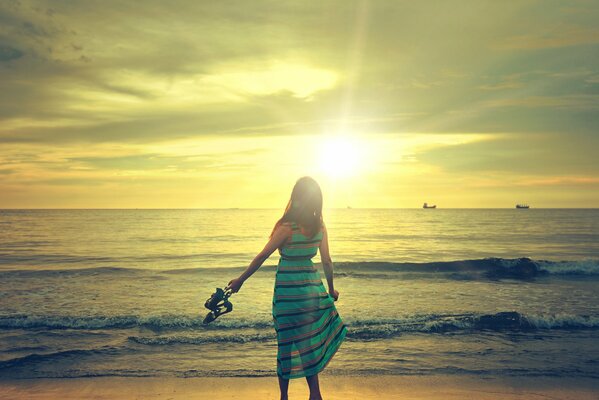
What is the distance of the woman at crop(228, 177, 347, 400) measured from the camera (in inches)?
174

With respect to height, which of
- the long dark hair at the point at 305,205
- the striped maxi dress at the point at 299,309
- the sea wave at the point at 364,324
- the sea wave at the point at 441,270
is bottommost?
the sea wave at the point at 441,270

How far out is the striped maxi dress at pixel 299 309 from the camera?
454cm

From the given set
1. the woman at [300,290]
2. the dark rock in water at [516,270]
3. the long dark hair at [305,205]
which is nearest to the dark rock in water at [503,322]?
the woman at [300,290]

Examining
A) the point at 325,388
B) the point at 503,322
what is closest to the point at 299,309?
the point at 325,388

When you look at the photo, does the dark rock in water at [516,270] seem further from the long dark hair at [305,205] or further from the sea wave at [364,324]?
the long dark hair at [305,205]

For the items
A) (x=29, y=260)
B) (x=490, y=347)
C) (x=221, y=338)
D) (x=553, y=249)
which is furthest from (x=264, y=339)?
(x=553, y=249)

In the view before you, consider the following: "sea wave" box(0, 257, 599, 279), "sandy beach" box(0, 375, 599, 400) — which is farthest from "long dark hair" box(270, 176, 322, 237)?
"sea wave" box(0, 257, 599, 279)

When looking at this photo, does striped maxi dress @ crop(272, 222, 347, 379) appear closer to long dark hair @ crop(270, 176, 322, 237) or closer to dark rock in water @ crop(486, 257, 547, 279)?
long dark hair @ crop(270, 176, 322, 237)

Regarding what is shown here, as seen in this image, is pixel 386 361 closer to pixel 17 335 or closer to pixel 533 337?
pixel 533 337

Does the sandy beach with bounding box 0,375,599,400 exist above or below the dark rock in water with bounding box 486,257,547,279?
above

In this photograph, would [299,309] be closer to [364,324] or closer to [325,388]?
[325,388]

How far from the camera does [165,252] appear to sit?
28.9 meters

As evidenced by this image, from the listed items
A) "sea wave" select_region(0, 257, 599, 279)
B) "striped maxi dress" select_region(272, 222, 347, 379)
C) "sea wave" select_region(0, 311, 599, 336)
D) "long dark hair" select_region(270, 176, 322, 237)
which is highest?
"long dark hair" select_region(270, 176, 322, 237)

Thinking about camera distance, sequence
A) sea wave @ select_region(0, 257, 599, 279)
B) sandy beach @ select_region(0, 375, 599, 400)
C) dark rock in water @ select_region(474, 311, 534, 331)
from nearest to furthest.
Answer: sandy beach @ select_region(0, 375, 599, 400)
dark rock in water @ select_region(474, 311, 534, 331)
sea wave @ select_region(0, 257, 599, 279)
